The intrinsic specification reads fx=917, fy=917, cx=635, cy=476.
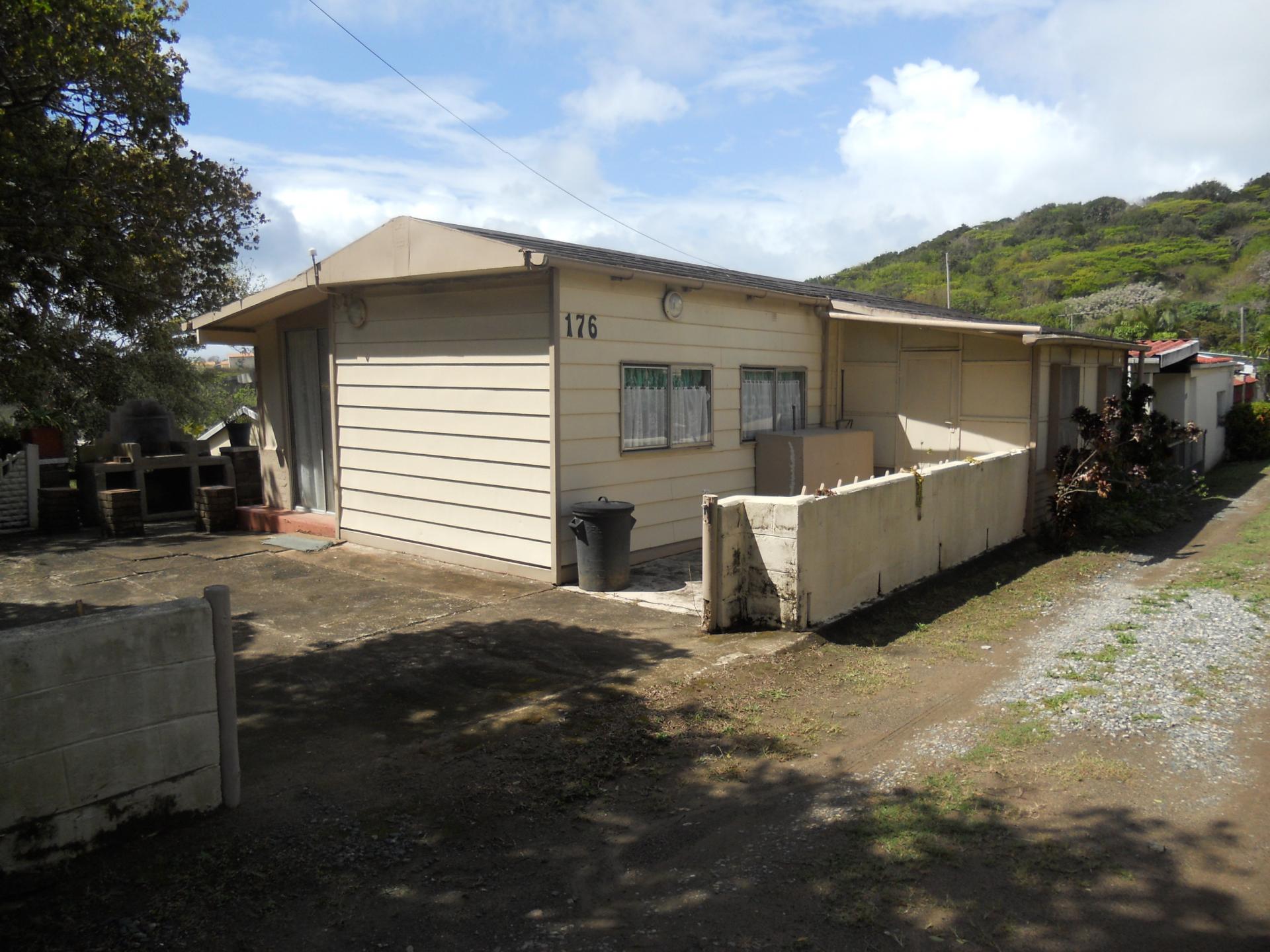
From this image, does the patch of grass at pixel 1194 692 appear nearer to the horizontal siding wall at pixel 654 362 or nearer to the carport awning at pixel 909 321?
the horizontal siding wall at pixel 654 362

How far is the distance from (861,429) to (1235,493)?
346 inches

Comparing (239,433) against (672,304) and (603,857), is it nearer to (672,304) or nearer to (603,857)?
(672,304)

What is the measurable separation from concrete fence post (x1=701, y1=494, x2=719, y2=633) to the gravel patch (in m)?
2.08

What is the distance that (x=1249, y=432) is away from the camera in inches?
Answer: 901

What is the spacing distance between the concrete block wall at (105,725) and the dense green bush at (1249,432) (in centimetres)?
2537

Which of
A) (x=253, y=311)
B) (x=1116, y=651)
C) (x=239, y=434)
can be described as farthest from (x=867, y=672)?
(x=239, y=434)

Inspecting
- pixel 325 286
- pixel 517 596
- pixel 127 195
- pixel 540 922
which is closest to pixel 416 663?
pixel 517 596

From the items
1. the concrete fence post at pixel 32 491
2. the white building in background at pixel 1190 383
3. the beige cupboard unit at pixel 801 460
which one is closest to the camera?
the beige cupboard unit at pixel 801 460

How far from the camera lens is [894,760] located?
499 cm

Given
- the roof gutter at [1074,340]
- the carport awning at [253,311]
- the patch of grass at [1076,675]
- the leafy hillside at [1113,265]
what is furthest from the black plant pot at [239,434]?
the leafy hillside at [1113,265]

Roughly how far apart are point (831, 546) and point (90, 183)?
28.0 feet

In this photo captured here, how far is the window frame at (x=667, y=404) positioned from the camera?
30.5 ft

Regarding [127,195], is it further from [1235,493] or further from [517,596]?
[1235,493]

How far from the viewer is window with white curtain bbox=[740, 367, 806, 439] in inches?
440
